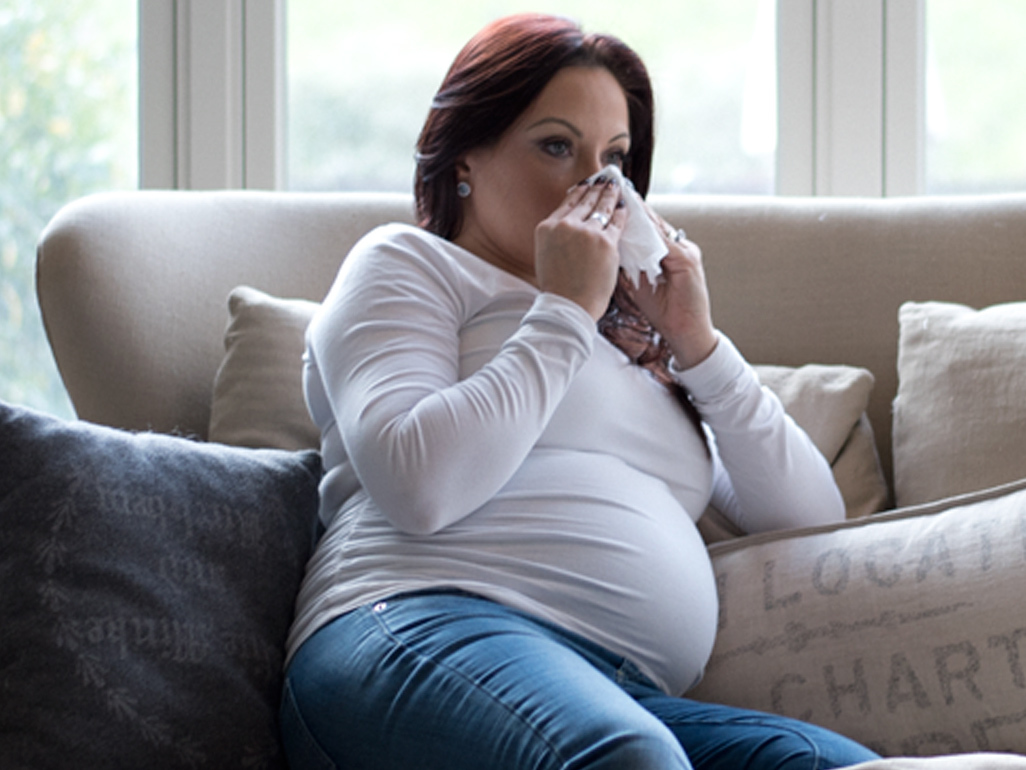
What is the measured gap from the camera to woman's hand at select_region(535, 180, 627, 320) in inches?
47.0

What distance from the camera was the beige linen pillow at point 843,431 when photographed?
58.2 inches

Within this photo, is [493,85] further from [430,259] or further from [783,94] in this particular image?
[783,94]

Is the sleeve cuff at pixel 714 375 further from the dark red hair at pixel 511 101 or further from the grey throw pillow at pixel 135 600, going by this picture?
the grey throw pillow at pixel 135 600

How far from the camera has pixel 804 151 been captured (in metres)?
2.20

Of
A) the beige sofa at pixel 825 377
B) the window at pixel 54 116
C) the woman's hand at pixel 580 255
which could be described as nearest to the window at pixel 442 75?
the window at pixel 54 116

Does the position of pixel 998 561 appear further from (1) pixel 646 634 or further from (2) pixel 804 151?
(2) pixel 804 151

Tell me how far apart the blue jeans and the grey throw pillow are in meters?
0.07

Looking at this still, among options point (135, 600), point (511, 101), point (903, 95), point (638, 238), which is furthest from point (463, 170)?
point (903, 95)

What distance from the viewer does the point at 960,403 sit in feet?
4.71

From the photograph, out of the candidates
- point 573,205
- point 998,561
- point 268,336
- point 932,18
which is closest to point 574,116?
point 573,205

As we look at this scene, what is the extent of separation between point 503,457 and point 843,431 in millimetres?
599

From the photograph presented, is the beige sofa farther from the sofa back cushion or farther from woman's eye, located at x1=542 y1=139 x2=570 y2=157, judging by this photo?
woman's eye, located at x1=542 y1=139 x2=570 y2=157

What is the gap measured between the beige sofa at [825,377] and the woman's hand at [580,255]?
1.22ft

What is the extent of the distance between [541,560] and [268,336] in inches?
22.3
